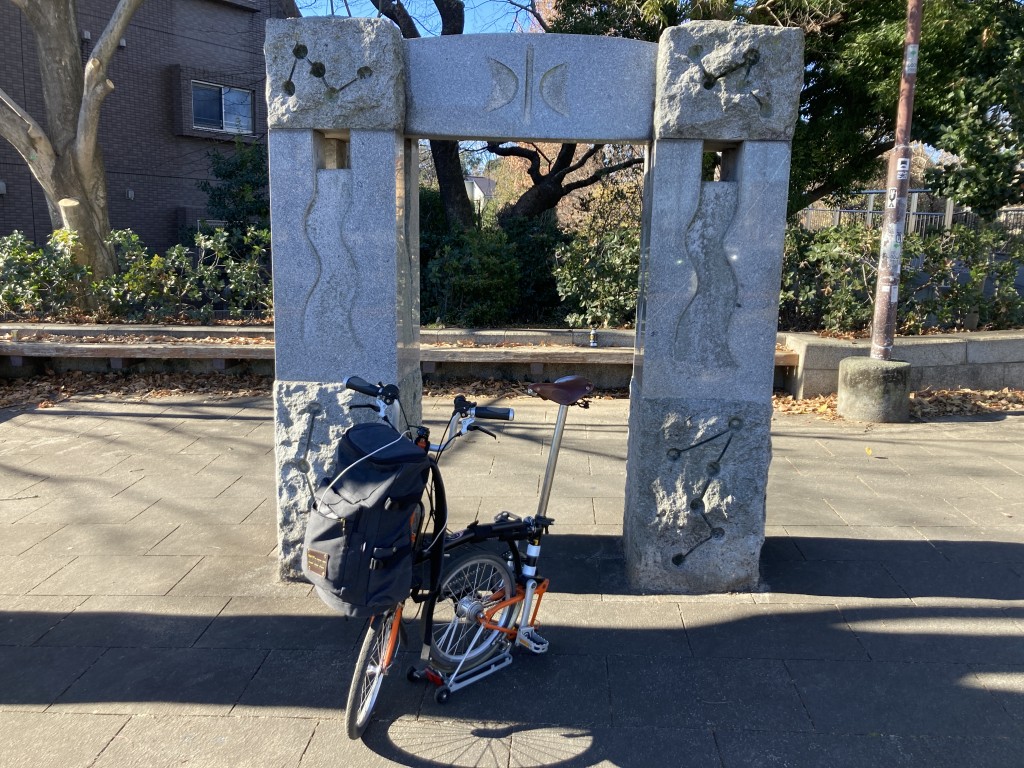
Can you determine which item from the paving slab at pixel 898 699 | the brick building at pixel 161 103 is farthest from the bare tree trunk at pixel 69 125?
the paving slab at pixel 898 699

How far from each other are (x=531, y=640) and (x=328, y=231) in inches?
86.5

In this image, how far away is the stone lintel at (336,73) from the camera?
3.91m

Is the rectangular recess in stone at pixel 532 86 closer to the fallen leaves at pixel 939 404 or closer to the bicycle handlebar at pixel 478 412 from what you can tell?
the bicycle handlebar at pixel 478 412

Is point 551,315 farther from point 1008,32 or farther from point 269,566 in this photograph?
point 269,566

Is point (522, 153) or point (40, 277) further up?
point (522, 153)

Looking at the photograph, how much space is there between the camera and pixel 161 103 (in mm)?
18094

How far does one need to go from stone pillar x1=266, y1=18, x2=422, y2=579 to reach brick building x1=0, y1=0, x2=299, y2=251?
1366 cm

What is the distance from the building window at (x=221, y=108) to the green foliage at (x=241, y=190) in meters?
6.44

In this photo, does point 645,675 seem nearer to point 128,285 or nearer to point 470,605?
point 470,605

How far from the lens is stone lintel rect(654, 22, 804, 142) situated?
3.86 meters

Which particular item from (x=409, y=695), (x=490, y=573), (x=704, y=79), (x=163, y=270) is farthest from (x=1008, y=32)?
(x=163, y=270)

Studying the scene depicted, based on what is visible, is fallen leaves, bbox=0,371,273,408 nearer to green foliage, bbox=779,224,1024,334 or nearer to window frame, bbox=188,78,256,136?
green foliage, bbox=779,224,1024,334

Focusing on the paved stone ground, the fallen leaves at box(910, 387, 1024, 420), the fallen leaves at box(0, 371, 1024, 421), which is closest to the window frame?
the fallen leaves at box(0, 371, 1024, 421)

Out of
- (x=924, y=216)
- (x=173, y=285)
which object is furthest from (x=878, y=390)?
(x=173, y=285)
